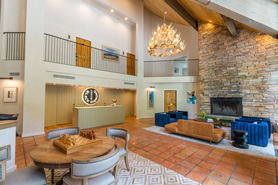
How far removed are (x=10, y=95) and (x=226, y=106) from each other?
9.68 metres

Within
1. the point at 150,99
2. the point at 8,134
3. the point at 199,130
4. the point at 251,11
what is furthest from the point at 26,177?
the point at 150,99

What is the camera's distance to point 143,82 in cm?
880

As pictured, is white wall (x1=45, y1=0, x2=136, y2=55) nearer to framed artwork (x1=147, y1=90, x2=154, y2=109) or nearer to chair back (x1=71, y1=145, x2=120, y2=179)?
framed artwork (x1=147, y1=90, x2=154, y2=109)

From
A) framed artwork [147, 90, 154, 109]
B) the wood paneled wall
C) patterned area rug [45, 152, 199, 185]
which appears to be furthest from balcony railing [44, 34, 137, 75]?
patterned area rug [45, 152, 199, 185]

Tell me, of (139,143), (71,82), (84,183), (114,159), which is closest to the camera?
(84,183)

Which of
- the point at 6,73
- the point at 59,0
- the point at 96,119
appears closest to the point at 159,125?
the point at 96,119

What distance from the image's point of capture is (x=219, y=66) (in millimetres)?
7254

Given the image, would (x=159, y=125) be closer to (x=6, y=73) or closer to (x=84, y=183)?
(x=84, y=183)

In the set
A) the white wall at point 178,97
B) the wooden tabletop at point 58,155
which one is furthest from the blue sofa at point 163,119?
the wooden tabletop at point 58,155

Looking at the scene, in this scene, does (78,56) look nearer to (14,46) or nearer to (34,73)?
(14,46)

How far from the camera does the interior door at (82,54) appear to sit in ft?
23.3

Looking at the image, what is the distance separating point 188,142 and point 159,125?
2.31m

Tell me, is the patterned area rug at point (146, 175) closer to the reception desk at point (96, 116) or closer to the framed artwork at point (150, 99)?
the reception desk at point (96, 116)

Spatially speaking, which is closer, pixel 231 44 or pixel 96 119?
pixel 96 119
